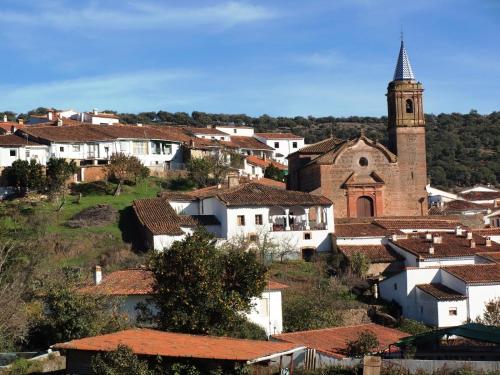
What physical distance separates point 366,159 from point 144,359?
116 feet

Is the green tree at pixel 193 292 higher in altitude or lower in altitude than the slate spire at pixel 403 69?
lower

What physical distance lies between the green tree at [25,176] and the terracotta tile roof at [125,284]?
2078 centimetres

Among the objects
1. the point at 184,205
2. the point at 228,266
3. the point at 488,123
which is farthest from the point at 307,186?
the point at 488,123

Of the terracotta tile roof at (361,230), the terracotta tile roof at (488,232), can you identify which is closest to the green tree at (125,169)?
the terracotta tile roof at (361,230)

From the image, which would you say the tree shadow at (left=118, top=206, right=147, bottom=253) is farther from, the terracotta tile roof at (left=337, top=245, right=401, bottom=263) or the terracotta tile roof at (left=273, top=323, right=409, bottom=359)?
the terracotta tile roof at (left=273, top=323, right=409, bottom=359)

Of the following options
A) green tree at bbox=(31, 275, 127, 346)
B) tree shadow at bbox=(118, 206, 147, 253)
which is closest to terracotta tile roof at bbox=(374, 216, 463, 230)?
tree shadow at bbox=(118, 206, 147, 253)

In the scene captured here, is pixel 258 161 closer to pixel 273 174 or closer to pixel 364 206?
pixel 273 174

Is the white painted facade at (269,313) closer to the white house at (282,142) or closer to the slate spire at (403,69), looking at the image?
the slate spire at (403,69)

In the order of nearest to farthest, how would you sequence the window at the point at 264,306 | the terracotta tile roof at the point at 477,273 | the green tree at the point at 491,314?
the window at the point at 264,306
the green tree at the point at 491,314
the terracotta tile roof at the point at 477,273

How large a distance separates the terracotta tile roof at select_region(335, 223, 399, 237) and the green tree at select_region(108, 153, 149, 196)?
16.7 metres

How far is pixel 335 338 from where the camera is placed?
3297 cm

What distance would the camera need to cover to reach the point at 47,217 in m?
53.6

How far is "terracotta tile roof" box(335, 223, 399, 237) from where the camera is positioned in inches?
1992

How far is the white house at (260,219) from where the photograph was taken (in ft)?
166
